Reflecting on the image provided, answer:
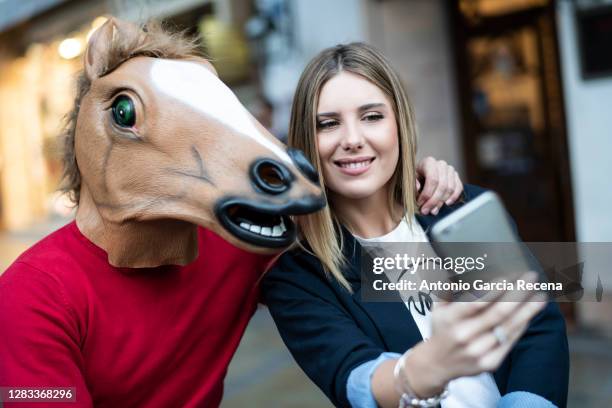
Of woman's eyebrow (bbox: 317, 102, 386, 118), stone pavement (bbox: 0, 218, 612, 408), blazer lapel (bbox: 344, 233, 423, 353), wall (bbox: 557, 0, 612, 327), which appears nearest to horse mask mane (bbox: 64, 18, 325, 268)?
woman's eyebrow (bbox: 317, 102, 386, 118)

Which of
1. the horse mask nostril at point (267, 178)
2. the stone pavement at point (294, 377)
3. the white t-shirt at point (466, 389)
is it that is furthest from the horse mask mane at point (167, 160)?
the stone pavement at point (294, 377)

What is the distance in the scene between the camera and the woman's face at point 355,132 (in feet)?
4.74

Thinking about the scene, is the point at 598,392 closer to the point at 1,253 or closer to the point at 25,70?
the point at 1,253

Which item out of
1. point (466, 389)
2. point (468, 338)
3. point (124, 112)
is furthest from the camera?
point (466, 389)

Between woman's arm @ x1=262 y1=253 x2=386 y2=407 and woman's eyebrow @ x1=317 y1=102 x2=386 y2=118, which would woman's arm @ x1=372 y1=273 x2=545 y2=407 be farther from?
woman's eyebrow @ x1=317 y1=102 x2=386 y2=118

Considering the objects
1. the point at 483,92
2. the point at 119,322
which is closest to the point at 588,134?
the point at 483,92

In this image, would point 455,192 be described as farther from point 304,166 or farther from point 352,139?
point 304,166

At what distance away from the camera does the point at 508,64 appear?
488cm

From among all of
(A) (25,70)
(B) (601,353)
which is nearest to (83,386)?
(B) (601,353)

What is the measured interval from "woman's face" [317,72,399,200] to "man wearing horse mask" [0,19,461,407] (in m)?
0.28

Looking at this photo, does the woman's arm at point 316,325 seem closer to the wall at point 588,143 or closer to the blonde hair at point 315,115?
the blonde hair at point 315,115

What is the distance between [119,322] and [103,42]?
0.66m

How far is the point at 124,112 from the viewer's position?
1263mm

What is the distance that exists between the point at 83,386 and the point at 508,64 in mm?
4546
